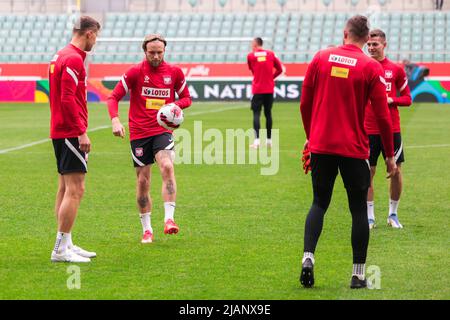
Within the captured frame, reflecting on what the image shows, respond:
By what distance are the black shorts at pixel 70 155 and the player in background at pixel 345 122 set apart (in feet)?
6.88

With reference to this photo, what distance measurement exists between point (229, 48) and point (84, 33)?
32334mm

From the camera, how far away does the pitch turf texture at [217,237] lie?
7465 mm

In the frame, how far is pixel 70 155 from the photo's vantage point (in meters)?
8.52

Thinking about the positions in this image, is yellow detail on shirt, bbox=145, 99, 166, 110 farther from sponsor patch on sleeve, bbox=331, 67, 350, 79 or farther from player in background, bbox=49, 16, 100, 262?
sponsor patch on sleeve, bbox=331, 67, 350, 79

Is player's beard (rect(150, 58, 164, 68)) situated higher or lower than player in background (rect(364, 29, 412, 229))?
higher

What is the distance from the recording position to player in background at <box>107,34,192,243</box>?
9.61 m

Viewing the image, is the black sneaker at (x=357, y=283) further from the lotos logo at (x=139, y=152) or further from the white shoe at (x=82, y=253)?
the lotos logo at (x=139, y=152)

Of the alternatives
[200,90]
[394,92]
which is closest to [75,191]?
[394,92]

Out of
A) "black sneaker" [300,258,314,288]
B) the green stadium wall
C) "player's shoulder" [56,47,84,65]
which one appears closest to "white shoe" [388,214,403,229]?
"black sneaker" [300,258,314,288]

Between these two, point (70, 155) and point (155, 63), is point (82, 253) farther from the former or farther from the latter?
point (155, 63)

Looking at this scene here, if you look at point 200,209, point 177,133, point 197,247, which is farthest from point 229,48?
point 197,247

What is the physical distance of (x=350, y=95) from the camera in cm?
732

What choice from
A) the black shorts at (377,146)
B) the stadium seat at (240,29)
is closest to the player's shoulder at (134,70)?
the black shorts at (377,146)

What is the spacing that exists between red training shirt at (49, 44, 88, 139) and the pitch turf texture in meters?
1.16
